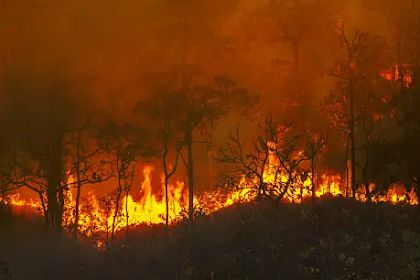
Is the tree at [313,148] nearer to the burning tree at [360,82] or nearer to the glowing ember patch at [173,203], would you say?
the glowing ember patch at [173,203]

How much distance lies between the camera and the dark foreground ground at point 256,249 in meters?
19.3

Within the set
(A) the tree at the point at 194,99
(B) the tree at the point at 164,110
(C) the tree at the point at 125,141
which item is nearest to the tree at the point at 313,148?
(A) the tree at the point at 194,99

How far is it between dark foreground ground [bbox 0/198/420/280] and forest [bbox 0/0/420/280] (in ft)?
0.27

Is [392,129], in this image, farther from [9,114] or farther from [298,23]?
[9,114]

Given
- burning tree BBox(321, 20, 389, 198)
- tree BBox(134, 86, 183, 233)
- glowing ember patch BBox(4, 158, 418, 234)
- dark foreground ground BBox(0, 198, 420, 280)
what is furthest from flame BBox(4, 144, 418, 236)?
burning tree BBox(321, 20, 389, 198)

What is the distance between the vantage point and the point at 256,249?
21469 millimetres

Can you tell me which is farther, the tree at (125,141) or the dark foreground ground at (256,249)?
the tree at (125,141)

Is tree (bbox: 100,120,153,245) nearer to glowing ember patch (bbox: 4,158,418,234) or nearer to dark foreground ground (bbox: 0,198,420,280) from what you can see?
glowing ember patch (bbox: 4,158,418,234)

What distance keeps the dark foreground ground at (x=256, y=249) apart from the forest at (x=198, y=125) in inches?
3.3

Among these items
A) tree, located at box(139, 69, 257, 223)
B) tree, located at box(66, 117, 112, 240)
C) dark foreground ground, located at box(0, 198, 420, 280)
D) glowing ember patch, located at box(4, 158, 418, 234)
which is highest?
tree, located at box(139, 69, 257, 223)

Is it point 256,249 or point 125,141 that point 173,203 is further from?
point 256,249

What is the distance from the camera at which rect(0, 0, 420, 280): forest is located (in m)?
22.0

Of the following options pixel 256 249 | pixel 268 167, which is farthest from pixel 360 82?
pixel 256 249

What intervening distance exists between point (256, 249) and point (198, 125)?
26.0ft
